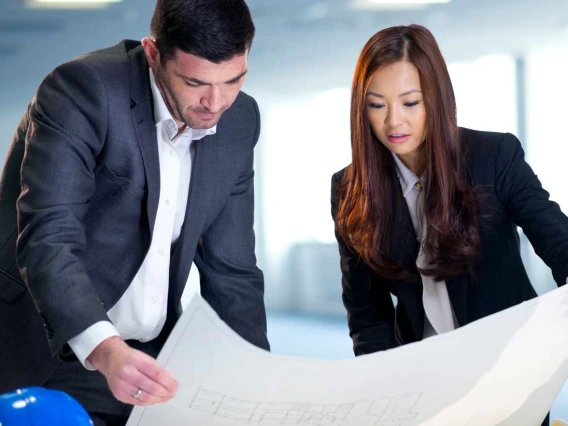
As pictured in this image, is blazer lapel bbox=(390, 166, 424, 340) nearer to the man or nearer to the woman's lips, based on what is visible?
the woman's lips

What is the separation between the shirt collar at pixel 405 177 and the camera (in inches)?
72.1

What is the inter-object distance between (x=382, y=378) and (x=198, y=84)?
Answer: 0.53 metres

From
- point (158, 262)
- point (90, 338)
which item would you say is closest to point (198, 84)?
point (158, 262)

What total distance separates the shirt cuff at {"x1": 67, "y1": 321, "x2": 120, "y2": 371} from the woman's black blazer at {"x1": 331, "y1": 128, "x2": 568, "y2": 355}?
2.37 ft

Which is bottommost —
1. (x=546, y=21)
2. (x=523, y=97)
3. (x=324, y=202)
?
(x=324, y=202)

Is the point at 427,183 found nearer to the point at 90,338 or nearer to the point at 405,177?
the point at 405,177

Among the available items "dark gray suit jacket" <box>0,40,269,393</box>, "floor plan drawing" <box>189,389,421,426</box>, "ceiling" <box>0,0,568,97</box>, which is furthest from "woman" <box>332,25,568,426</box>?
"ceiling" <box>0,0,568,97</box>

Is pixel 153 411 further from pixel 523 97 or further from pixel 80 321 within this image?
pixel 523 97

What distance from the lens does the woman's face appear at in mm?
1747

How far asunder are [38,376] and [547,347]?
803 millimetres

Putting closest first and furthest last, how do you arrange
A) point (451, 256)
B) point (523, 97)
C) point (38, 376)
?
point (38, 376), point (451, 256), point (523, 97)

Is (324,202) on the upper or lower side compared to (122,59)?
lower

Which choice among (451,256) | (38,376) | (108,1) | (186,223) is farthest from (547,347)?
(108,1)

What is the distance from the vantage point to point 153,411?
1108 millimetres
